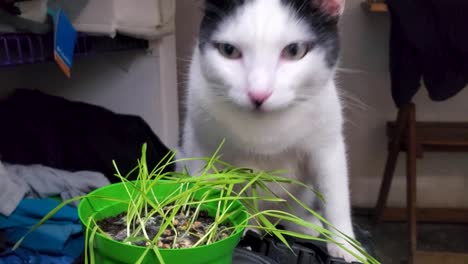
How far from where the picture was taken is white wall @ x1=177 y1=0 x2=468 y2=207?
1848 mm

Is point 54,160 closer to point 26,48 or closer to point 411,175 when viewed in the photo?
point 26,48

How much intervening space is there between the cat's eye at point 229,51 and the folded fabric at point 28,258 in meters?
0.58

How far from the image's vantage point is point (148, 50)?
1.42 metres

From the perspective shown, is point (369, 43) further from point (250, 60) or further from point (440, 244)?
point (250, 60)

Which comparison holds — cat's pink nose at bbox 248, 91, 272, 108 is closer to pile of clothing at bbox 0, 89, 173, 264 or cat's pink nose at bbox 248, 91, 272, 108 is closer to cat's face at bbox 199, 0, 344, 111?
cat's face at bbox 199, 0, 344, 111

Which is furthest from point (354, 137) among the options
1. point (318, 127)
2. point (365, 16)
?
point (318, 127)

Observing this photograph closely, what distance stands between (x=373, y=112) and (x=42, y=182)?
149 centimetres

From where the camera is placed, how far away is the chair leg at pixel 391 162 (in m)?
1.76

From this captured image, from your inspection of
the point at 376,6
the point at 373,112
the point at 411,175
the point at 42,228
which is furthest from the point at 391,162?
the point at 42,228

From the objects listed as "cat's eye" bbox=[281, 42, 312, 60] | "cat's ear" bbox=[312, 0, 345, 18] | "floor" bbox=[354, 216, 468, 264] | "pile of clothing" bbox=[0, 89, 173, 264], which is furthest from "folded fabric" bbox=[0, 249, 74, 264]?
"floor" bbox=[354, 216, 468, 264]

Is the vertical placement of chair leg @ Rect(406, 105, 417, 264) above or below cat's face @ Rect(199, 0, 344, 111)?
below

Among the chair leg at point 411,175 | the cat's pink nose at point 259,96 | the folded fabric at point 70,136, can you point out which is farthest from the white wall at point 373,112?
the cat's pink nose at point 259,96

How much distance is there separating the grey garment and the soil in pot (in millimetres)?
480

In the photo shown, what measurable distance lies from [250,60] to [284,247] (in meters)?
0.34
